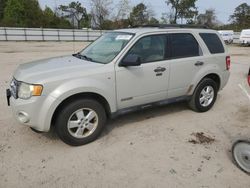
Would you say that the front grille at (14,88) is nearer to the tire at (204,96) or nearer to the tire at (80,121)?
the tire at (80,121)

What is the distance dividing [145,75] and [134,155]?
1.41m

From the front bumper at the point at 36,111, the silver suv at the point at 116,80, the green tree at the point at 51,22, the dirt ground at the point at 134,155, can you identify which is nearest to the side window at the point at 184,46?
the silver suv at the point at 116,80

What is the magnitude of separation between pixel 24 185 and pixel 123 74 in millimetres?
2171

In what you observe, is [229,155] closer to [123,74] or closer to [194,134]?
[194,134]

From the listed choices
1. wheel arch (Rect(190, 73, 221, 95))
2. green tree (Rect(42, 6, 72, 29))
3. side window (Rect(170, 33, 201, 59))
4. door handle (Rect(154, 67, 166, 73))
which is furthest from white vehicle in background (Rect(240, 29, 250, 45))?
green tree (Rect(42, 6, 72, 29))

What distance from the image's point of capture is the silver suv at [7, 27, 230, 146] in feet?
11.9

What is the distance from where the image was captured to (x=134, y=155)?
3.77 m

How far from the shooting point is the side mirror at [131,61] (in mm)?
3996

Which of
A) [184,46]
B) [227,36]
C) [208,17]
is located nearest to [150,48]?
[184,46]

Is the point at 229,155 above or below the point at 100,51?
below

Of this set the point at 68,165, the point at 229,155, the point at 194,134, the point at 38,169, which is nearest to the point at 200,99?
the point at 194,134

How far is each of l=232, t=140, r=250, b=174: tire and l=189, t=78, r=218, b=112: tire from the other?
1.92 meters

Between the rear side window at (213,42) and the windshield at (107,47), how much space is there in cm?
184

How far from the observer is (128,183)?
315cm
